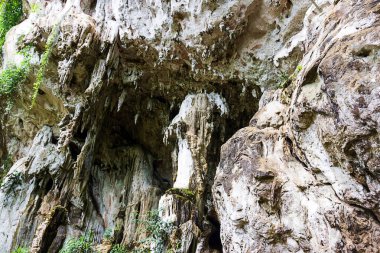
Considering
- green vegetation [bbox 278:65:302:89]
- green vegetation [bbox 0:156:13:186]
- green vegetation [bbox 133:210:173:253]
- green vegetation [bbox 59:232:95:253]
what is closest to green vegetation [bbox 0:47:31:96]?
green vegetation [bbox 0:156:13:186]

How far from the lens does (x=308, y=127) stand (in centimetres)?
373

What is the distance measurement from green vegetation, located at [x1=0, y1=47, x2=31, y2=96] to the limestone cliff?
0.11 metres

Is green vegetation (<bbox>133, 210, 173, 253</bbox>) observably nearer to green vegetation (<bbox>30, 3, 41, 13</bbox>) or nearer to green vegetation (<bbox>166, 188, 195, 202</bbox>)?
green vegetation (<bbox>166, 188, 195, 202</bbox>)

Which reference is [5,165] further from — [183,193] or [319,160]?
[319,160]

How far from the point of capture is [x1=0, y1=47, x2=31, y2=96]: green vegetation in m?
8.49

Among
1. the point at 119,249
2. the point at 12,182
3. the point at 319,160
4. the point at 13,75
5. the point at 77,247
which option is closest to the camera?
the point at 319,160

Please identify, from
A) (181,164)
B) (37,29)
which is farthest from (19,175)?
(181,164)

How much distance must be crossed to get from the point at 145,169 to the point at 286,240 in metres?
6.27

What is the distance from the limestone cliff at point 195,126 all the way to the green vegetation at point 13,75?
0.38 ft

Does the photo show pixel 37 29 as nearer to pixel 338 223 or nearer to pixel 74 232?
pixel 74 232

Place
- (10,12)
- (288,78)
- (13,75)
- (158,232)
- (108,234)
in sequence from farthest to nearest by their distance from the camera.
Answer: (10,12) < (13,75) < (108,234) < (158,232) < (288,78)

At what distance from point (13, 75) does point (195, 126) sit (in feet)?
15.4

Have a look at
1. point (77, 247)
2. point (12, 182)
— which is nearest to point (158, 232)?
point (77, 247)

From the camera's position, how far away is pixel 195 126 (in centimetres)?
777
